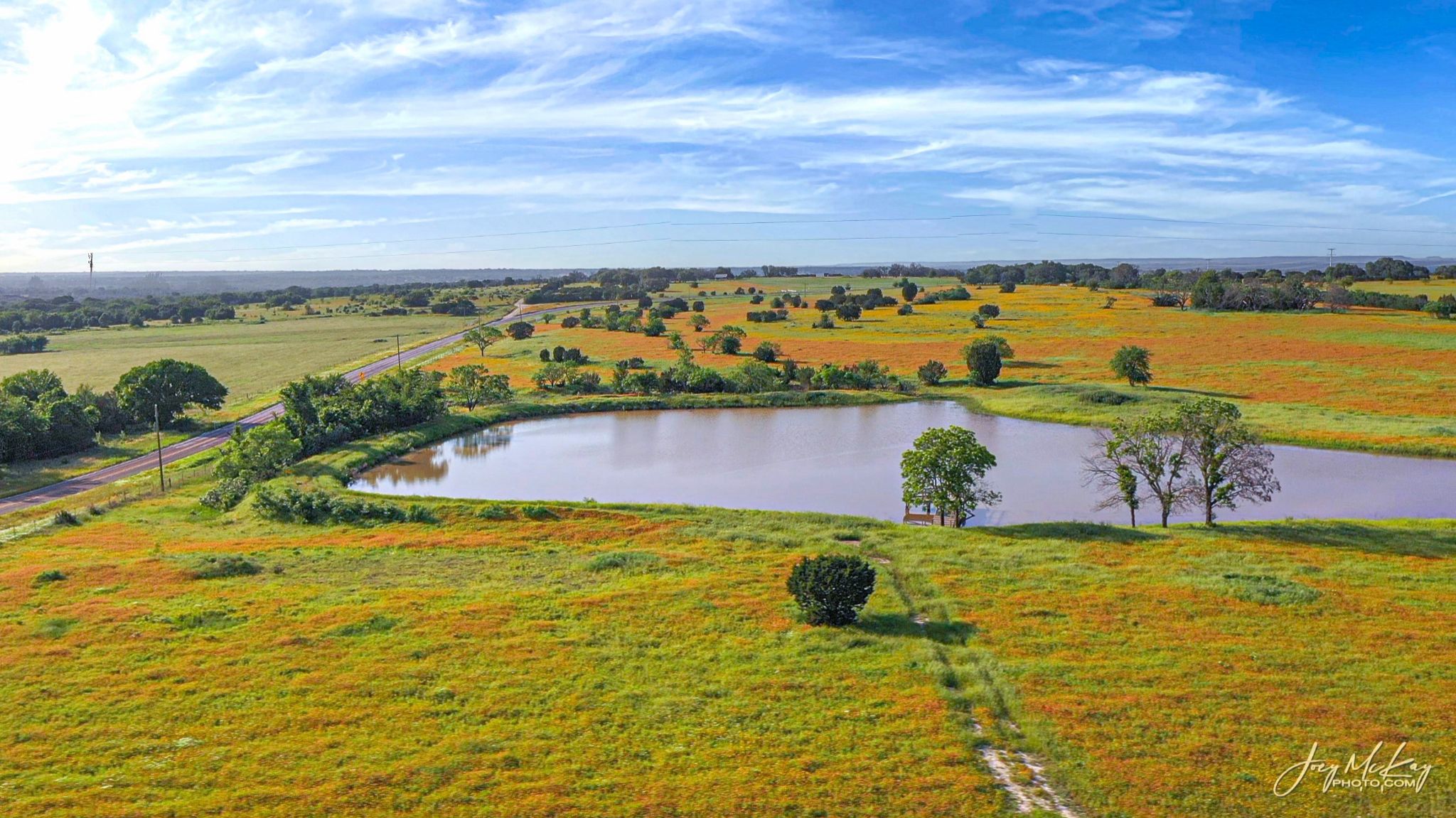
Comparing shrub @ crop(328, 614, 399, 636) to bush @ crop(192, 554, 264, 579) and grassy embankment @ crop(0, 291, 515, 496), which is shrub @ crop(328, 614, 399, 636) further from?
grassy embankment @ crop(0, 291, 515, 496)

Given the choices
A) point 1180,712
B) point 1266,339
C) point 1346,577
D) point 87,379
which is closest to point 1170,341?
point 1266,339

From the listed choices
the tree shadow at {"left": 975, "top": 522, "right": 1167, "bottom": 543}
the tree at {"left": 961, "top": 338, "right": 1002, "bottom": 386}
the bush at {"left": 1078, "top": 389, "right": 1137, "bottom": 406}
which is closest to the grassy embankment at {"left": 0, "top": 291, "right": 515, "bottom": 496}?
the tree shadow at {"left": 975, "top": 522, "right": 1167, "bottom": 543}

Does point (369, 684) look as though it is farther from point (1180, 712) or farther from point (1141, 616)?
point (1141, 616)

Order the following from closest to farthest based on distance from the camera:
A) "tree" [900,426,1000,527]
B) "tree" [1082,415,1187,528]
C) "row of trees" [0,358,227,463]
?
"tree" [900,426,1000,527], "tree" [1082,415,1187,528], "row of trees" [0,358,227,463]

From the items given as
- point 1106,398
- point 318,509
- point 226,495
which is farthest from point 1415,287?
point 226,495

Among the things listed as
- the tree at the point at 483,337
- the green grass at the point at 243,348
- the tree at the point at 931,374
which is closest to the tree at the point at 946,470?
the tree at the point at 931,374

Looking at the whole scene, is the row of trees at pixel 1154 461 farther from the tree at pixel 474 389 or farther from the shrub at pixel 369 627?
the tree at pixel 474 389

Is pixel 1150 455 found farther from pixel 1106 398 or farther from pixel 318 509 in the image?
pixel 318 509
